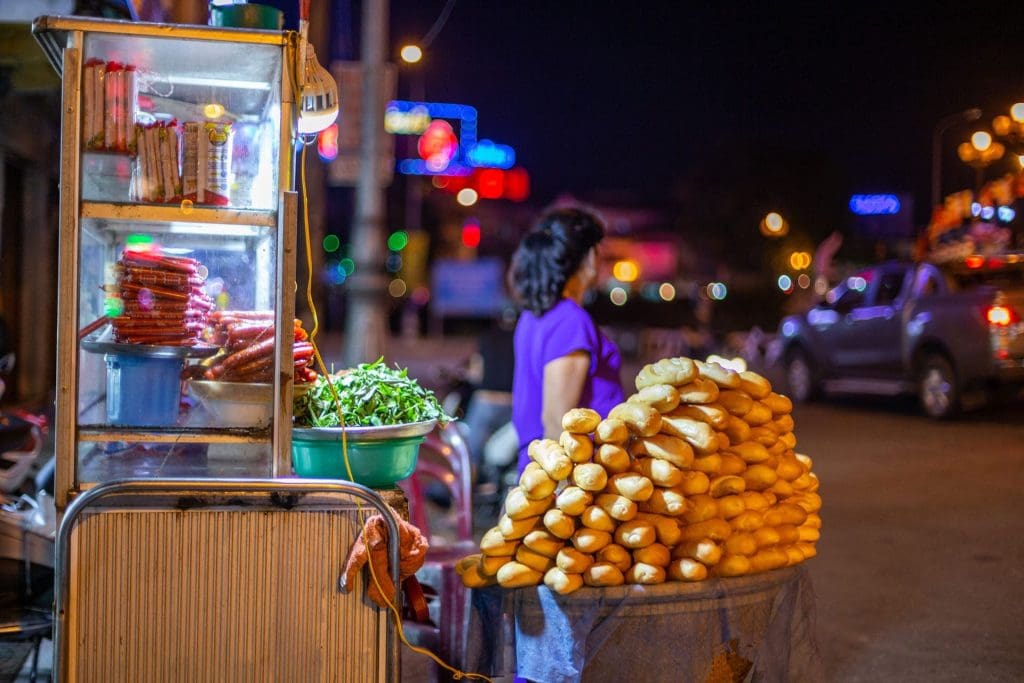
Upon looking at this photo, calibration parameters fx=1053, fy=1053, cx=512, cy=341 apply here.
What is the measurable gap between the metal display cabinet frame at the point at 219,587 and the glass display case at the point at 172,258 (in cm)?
22

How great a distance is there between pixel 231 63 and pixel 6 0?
4667 millimetres

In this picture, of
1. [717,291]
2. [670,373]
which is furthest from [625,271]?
[670,373]

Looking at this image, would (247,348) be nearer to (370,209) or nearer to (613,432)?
(613,432)

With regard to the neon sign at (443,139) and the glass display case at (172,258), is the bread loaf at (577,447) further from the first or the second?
the neon sign at (443,139)

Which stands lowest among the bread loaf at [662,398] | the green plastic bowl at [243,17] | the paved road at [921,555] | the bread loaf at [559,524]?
the paved road at [921,555]

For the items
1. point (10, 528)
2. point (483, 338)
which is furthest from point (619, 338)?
point (10, 528)

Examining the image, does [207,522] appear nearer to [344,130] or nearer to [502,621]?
[502,621]

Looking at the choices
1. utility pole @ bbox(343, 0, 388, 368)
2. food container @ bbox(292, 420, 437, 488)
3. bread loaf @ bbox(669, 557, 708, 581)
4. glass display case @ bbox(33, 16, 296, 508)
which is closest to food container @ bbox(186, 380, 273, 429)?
glass display case @ bbox(33, 16, 296, 508)

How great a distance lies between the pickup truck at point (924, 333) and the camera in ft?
42.0

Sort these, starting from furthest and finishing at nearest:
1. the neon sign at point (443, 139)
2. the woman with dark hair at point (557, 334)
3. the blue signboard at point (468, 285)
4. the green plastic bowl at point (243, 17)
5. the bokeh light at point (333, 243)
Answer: the bokeh light at point (333, 243), the blue signboard at point (468, 285), the neon sign at point (443, 139), the woman with dark hair at point (557, 334), the green plastic bowl at point (243, 17)

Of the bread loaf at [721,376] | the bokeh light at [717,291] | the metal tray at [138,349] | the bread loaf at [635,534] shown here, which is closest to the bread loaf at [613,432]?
the bread loaf at [635,534]

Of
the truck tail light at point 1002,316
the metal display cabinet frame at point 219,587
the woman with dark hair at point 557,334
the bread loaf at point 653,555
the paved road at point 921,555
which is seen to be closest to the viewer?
the metal display cabinet frame at point 219,587

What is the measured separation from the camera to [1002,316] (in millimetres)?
12734

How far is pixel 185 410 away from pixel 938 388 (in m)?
12.4
